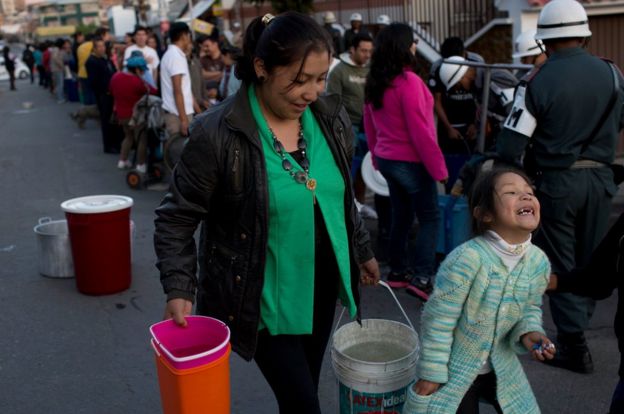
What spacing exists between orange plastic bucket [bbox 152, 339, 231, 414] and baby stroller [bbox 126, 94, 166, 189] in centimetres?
732

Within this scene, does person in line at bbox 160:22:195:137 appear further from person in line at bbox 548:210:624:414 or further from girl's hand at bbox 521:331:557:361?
girl's hand at bbox 521:331:557:361

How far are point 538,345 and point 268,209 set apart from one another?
1.02 metres

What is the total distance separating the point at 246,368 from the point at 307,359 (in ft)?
5.35

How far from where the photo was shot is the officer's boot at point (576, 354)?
418cm

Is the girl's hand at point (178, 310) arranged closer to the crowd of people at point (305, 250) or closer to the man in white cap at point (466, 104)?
the crowd of people at point (305, 250)

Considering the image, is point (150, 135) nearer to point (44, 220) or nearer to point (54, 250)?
point (44, 220)

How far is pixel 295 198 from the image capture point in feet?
8.16

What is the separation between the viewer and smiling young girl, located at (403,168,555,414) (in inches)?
99.8

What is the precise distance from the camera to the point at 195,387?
2225mm

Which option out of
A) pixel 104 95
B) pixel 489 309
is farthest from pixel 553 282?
pixel 104 95

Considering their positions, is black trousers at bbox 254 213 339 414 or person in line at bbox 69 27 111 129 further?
person in line at bbox 69 27 111 129

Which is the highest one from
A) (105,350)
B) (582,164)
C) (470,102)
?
(470,102)

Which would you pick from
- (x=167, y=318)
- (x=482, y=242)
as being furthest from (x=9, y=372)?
(x=482, y=242)

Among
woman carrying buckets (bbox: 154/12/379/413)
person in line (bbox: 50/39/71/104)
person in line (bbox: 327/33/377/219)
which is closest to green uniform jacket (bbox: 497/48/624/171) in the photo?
woman carrying buckets (bbox: 154/12/379/413)
